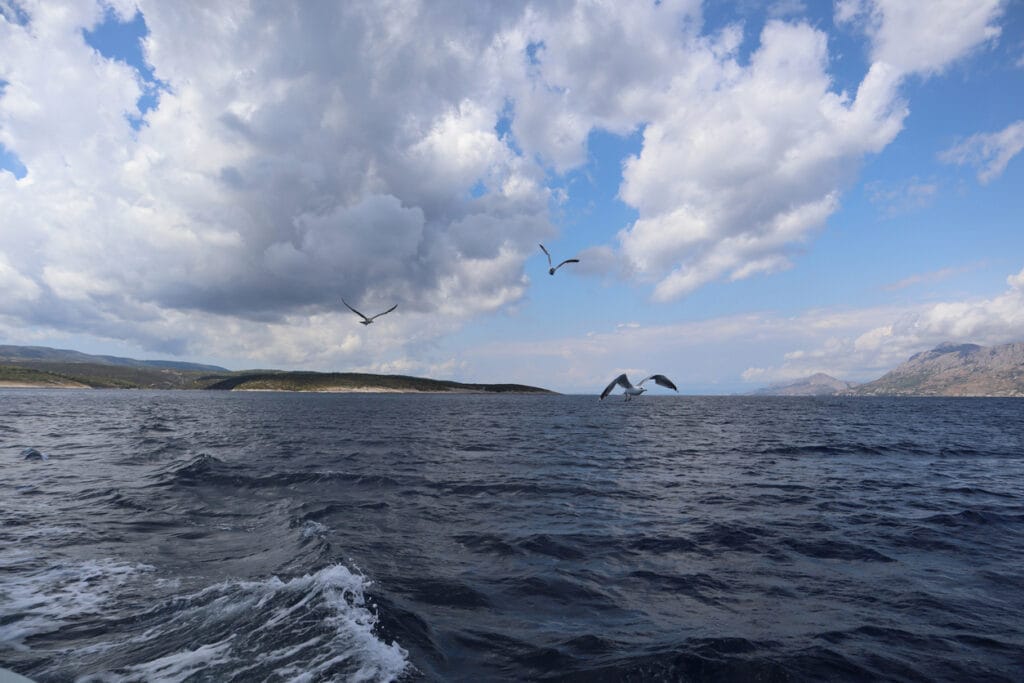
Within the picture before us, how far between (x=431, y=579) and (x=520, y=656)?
4.12 metres

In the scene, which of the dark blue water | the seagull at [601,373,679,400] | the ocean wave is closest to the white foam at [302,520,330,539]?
the dark blue water

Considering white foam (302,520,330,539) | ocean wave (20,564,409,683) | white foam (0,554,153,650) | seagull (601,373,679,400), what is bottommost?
white foam (0,554,153,650)

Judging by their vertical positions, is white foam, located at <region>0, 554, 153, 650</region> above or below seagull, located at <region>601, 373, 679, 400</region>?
below

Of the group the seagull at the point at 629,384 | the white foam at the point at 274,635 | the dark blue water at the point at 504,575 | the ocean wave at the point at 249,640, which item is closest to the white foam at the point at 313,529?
the dark blue water at the point at 504,575

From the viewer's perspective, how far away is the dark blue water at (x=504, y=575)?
8648 millimetres

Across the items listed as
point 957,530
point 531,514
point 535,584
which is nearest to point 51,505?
point 531,514

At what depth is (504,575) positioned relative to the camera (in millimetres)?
12523

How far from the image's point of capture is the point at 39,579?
479 inches

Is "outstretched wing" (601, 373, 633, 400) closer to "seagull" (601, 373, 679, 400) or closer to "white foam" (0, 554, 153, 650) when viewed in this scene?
"seagull" (601, 373, 679, 400)

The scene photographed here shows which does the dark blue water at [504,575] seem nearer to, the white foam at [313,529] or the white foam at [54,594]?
the white foam at [54,594]

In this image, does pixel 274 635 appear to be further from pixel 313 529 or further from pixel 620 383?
pixel 620 383

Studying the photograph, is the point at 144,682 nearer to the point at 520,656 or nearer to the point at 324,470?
the point at 520,656

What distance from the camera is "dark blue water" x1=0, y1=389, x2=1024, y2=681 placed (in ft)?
28.4

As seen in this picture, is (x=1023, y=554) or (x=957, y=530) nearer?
(x=1023, y=554)
